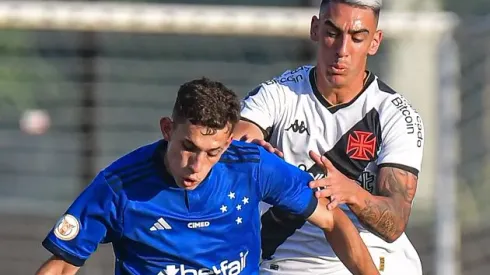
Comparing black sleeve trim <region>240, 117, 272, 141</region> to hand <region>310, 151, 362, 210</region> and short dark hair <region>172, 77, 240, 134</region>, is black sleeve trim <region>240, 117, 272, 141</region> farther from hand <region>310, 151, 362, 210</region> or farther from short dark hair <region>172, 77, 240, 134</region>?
short dark hair <region>172, 77, 240, 134</region>

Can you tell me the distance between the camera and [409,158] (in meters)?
4.91

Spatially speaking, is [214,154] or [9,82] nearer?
[214,154]

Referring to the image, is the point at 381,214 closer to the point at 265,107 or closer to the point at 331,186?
the point at 331,186

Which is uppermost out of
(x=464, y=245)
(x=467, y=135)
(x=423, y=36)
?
(x=423, y=36)

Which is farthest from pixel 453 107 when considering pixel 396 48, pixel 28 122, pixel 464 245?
pixel 28 122

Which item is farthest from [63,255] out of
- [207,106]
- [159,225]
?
[207,106]

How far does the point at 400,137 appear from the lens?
4.92 metres

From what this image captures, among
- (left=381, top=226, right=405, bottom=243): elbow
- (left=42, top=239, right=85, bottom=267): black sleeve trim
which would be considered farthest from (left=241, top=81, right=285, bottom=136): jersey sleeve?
(left=42, top=239, right=85, bottom=267): black sleeve trim

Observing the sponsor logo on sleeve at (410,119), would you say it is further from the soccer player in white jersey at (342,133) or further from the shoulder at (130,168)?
the shoulder at (130,168)

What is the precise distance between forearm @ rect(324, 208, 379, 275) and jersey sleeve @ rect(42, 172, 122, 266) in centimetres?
82

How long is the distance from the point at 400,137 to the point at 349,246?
0.60 m

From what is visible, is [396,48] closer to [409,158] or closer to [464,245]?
[464,245]

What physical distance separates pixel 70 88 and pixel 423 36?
3274 mm

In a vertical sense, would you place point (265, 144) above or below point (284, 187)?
above
